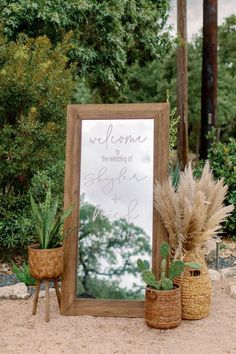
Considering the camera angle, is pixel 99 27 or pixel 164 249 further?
pixel 99 27

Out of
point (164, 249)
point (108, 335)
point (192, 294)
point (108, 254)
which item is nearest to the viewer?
point (108, 335)

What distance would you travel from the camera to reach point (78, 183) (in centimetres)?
466

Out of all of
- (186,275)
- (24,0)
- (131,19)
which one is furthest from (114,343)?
(131,19)

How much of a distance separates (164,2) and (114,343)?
924cm

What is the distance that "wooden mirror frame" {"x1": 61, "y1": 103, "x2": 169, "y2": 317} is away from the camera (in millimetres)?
4492

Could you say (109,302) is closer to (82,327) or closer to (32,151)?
(82,327)

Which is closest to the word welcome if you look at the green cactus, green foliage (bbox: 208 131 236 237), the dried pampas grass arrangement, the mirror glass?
the mirror glass

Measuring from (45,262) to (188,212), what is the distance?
1124 mm

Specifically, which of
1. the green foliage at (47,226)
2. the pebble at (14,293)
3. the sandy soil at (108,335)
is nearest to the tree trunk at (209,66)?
the pebble at (14,293)

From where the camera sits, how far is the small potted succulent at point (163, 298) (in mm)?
4172

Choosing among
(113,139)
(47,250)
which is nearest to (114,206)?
(113,139)

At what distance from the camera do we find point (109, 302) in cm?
449

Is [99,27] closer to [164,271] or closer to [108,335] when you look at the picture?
[164,271]

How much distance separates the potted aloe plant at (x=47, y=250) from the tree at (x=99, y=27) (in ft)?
17.2
